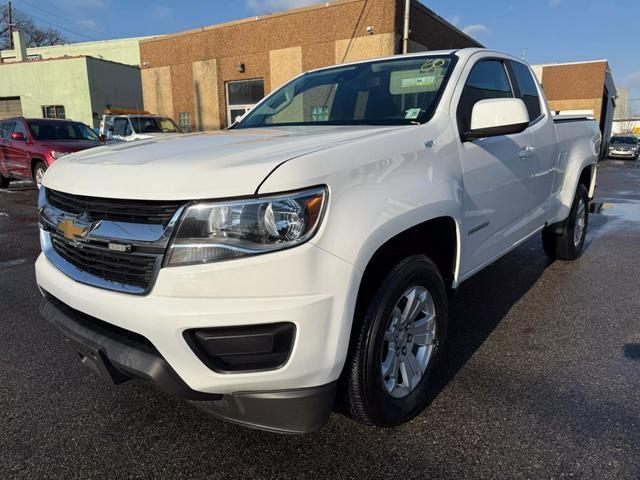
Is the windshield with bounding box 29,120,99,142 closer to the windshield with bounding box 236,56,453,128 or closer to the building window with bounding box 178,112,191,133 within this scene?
the windshield with bounding box 236,56,453,128

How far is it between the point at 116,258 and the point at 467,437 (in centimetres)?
175

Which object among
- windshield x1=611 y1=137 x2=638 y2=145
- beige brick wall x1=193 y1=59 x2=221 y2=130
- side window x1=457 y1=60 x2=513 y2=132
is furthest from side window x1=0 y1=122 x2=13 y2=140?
windshield x1=611 y1=137 x2=638 y2=145

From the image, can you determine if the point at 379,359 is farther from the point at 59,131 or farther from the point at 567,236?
the point at 59,131

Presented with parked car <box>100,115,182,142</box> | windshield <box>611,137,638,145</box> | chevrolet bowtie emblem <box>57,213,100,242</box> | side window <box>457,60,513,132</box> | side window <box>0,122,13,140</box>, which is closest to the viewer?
chevrolet bowtie emblem <box>57,213,100,242</box>

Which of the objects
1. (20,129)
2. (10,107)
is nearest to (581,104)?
(20,129)

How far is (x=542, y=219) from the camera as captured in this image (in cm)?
411

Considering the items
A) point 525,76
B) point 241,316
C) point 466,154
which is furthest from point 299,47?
point 241,316

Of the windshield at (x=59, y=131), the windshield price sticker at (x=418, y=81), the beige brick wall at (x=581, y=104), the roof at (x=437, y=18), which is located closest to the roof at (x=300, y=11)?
the roof at (x=437, y=18)

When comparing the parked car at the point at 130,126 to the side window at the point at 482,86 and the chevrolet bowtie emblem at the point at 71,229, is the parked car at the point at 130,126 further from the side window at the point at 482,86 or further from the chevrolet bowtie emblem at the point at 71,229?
the chevrolet bowtie emblem at the point at 71,229

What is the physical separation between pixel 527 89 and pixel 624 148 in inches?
1241

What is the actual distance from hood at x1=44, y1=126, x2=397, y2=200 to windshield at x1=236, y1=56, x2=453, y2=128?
0.49 meters

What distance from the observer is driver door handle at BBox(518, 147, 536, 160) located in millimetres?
3359

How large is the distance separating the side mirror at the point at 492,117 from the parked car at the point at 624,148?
108 feet

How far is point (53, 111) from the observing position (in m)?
29.3
